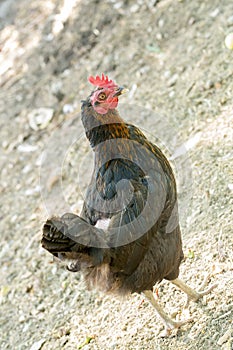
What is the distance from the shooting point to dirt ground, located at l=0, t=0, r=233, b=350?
4129 mm

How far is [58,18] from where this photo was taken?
24.6 ft

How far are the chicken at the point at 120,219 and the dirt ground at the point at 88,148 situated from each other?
1.33 feet

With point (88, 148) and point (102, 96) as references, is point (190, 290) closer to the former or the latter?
point (102, 96)

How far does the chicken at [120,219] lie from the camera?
332cm

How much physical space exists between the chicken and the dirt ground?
15.9 inches

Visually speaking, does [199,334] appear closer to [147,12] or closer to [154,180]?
[154,180]

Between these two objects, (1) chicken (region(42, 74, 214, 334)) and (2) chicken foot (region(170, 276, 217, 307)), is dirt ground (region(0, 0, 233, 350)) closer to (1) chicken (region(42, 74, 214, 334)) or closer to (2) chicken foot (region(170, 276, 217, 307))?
(2) chicken foot (region(170, 276, 217, 307))

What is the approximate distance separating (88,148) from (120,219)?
2533 millimetres

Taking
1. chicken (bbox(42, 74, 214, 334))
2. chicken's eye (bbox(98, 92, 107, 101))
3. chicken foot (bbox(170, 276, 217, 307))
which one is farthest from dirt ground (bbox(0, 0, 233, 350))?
chicken's eye (bbox(98, 92, 107, 101))

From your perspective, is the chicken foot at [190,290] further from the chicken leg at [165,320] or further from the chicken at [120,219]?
the chicken leg at [165,320]

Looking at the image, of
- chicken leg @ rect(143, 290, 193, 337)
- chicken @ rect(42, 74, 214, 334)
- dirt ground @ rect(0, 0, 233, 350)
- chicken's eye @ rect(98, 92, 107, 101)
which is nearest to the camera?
chicken @ rect(42, 74, 214, 334)

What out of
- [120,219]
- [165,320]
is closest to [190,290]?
[165,320]

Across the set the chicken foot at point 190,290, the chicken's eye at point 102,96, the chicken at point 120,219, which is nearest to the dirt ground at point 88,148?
the chicken foot at point 190,290

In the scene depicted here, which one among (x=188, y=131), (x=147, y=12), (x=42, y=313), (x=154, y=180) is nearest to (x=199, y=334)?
(x=154, y=180)
